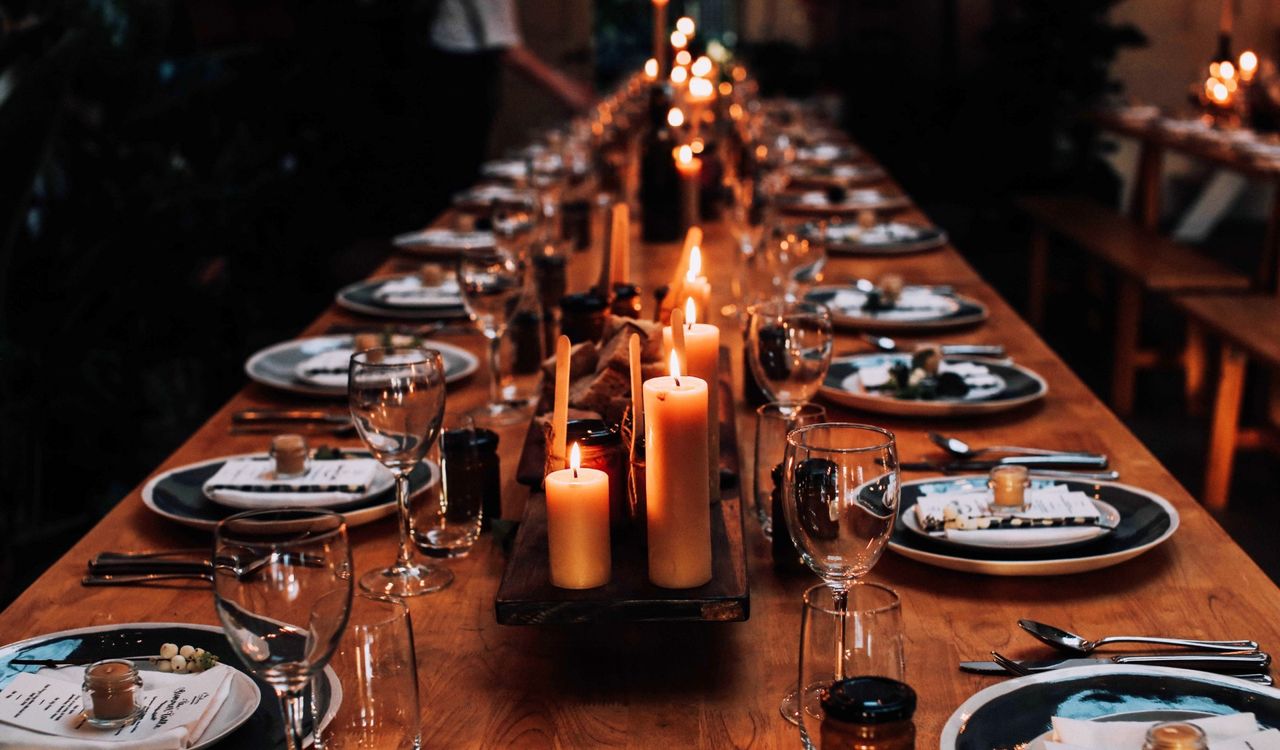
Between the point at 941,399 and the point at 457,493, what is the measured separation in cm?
71

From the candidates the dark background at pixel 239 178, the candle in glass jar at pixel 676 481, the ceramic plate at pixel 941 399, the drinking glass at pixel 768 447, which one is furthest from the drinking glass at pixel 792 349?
the dark background at pixel 239 178

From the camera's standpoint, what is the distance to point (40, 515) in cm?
332

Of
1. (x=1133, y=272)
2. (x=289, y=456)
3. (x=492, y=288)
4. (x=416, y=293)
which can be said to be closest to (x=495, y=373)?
(x=492, y=288)

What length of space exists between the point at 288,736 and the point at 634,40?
994 centimetres

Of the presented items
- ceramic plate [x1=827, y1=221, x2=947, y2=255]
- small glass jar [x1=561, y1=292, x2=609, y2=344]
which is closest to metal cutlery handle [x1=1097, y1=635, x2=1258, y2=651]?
small glass jar [x1=561, y1=292, x2=609, y2=344]

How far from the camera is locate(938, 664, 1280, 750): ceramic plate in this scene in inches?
40.2

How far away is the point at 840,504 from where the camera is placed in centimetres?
108

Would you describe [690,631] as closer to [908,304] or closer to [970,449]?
[970,449]

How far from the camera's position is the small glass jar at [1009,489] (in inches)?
56.1

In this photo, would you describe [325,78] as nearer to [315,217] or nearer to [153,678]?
[315,217]

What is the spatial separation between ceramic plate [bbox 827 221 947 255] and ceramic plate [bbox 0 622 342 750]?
2066mm

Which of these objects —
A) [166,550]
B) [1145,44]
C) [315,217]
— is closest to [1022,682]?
[166,550]

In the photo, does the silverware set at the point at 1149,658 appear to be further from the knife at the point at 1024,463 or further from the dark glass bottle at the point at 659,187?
the dark glass bottle at the point at 659,187

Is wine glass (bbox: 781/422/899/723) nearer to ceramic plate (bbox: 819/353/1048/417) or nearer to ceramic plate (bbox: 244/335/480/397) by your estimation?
Result: ceramic plate (bbox: 819/353/1048/417)
